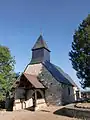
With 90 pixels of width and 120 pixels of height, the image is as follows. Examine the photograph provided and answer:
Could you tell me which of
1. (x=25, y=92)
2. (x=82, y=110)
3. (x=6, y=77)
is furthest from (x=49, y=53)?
(x=82, y=110)

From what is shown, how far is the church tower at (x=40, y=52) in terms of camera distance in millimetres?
30316

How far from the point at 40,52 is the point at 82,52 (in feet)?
33.7

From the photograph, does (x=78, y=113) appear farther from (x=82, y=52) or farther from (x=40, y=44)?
(x=40, y=44)

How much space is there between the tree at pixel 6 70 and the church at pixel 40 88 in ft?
4.18

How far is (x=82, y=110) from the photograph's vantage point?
627 inches

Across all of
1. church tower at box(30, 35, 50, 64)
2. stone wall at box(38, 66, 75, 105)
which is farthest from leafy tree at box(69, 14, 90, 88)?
church tower at box(30, 35, 50, 64)

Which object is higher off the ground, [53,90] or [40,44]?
[40,44]

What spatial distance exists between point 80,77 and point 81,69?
1184mm

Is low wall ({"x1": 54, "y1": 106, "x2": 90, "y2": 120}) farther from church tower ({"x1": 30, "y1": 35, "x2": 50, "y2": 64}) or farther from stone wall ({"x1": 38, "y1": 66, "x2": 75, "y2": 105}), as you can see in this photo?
church tower ({"x1": 30, "y1": 35, "x2": 50, "y2": 64})

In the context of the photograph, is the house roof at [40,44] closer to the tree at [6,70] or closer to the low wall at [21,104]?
the tree at [6,70]

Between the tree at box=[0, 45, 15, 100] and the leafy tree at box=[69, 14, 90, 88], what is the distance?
9.23 metres

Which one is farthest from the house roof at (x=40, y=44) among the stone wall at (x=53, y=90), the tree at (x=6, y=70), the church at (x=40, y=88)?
the tree at (x=6, y=70)

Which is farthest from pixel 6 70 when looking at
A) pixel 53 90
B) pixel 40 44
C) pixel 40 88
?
pixel 40 44

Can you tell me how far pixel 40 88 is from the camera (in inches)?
965
